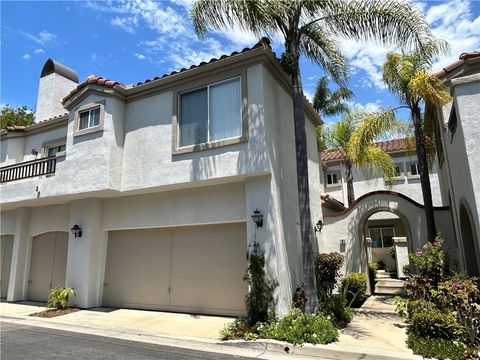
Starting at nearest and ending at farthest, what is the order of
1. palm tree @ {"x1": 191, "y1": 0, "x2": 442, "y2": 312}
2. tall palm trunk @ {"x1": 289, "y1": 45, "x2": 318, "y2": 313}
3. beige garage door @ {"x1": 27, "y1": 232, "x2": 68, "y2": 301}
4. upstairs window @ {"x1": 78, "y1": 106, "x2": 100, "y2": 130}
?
tall palm trunk @ {"x1": 289, "y1": 45, "x2": 318, "y2": 313} < palm tree @ {"x1": 191, "y1": 0, "x2": 442, "y2": 312} < upstairs window @ {"x1": 78, "y1": 106, "x2": 100, "y2": 130} < beige garage door @ {"x1": 27, "y1": 232, "x2": 68, "y2": 301}

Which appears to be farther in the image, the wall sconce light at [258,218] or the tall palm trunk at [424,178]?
the tall palm trunk at [424,178]

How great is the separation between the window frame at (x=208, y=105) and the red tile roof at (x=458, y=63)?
647cm

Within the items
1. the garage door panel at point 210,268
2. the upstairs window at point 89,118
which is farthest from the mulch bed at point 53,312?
the upstairs window at point 89,118

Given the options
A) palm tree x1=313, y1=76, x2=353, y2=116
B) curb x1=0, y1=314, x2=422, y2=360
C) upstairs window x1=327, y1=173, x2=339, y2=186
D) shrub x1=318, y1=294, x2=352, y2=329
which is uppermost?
palm tree x1=313, y1=76, x2=353, y2=116

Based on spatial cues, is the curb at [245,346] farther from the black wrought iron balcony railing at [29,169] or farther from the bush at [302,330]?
the black wrought iron balcony railing at [29,169]

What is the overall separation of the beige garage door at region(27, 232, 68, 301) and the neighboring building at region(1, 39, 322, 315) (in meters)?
0.07

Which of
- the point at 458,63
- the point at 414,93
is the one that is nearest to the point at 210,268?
the point at 414,93

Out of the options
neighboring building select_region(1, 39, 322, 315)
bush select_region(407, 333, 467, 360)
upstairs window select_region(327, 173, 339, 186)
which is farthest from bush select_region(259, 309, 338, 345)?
upstairs window select_region(327, 173, 339, 186)

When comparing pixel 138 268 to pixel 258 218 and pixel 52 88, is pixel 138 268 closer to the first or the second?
pixel 258 218

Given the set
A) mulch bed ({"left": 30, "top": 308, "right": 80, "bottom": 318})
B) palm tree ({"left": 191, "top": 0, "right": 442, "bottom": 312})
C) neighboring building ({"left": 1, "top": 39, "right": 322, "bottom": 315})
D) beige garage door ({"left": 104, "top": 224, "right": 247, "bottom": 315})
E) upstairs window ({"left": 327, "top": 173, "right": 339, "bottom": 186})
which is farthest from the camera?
upstairs window ({"left": 327, "top": 173, "right": 339, "bottom": 186})

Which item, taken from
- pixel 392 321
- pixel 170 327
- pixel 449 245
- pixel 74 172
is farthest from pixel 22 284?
pixel 449 245

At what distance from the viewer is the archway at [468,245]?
10422 mm

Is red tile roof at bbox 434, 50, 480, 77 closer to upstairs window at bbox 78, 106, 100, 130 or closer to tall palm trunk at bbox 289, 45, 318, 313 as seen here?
tall palm trunk at bbox 289, 45, 318, 313

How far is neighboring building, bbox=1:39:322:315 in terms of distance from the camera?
10.0m
